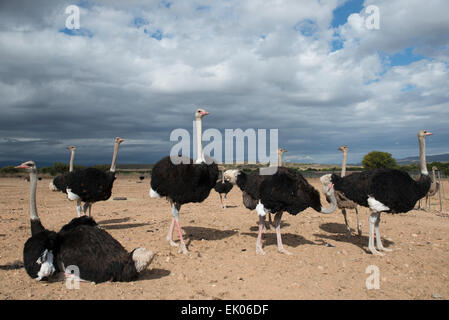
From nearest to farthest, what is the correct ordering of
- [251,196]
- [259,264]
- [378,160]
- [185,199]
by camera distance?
[259,264]
[185,199]
[251,196]
[378,160]

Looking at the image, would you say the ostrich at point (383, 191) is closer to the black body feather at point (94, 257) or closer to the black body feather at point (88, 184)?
the black body feather at point (94, 257)

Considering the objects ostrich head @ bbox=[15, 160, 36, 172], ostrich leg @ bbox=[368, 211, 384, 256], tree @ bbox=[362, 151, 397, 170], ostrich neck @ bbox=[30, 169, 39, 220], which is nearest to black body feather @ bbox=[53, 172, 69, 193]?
ostrich head @ bbox=[15, 160, 36, 172]

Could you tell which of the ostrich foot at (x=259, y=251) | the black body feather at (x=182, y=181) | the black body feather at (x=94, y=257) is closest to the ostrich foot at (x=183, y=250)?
the black body feather at (x=182, y=181)

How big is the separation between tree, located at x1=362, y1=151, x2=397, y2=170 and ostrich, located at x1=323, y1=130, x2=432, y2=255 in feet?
131

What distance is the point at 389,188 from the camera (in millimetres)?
7164

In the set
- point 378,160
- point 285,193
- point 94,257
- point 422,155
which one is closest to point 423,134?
point 422,155

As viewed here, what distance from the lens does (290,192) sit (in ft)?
23.7

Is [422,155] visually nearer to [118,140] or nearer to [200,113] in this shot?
[200,113]

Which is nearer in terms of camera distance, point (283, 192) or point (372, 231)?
point (283, 192)

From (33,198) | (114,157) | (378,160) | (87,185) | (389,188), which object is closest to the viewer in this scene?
(33,198)

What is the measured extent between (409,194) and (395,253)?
1.29 meters

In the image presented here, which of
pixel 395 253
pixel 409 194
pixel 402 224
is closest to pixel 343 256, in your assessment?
pixel 395 253

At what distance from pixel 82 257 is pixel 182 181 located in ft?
8.95
